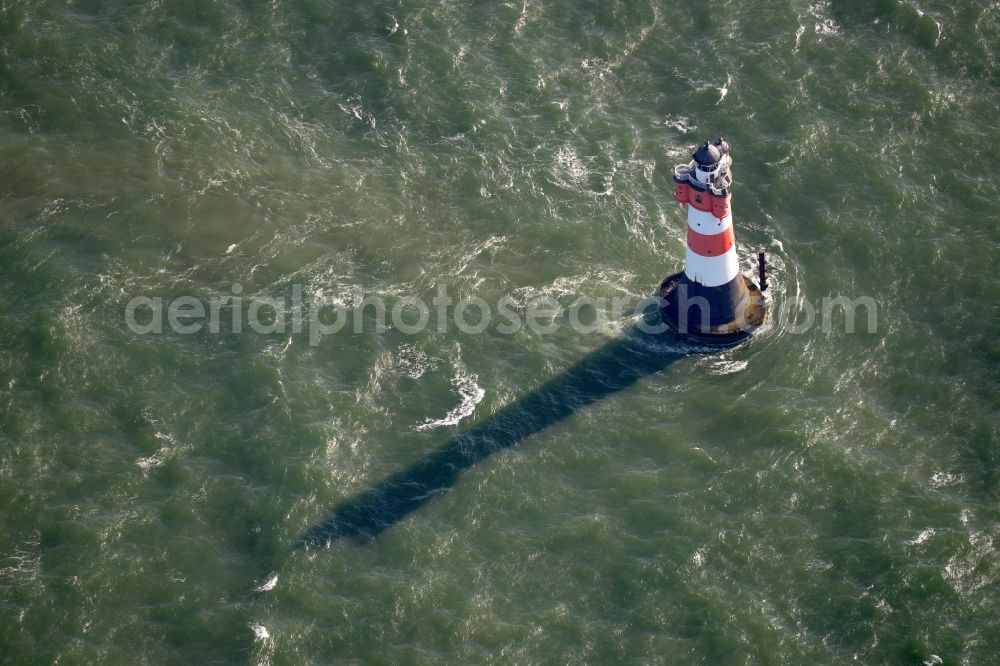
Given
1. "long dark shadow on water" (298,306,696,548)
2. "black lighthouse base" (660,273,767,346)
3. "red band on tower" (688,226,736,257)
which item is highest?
"red band on tower" (688,226,736,257)

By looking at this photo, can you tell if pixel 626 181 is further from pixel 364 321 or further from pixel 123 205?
pixel 123 205

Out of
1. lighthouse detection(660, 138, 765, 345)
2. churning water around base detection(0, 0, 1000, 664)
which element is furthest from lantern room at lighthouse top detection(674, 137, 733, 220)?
churning water around base detection(0, 0, 1000, 664)

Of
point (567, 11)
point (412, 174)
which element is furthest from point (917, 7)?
point (412, 174)

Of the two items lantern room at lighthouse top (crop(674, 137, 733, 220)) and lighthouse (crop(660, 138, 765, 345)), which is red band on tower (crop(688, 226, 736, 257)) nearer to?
lighthouse (crop(660, 138, 765, 345))

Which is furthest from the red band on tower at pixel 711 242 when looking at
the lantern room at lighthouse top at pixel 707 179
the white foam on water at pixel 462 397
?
the white foam on water at pixel 462 397

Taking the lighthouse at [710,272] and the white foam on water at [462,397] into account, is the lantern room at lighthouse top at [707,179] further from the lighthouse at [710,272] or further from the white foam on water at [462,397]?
the white foam on water at [462,397]

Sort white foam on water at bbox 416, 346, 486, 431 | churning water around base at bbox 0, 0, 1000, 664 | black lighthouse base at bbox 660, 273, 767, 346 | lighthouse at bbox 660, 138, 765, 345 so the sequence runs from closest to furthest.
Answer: churning water around base at bbox 0, 0, 1000, 664
lighthouse at bbox 660, 138, 765, 345
white foam on water at bbox 416, 346, 486, 431
black lighthouse base at bbox 660, 273, 767, 346

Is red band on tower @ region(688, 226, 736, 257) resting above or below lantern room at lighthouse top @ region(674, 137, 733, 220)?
below
